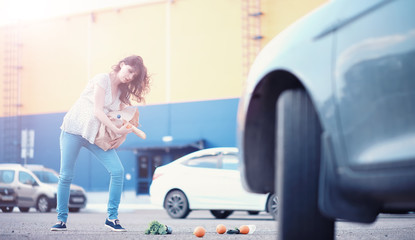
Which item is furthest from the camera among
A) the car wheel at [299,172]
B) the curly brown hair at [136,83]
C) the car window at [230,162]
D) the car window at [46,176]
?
the car window at [46,176]

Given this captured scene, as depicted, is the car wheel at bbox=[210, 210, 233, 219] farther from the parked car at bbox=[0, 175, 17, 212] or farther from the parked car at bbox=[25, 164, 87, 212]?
the parked car at bbox=[0, 175, 17, 212]

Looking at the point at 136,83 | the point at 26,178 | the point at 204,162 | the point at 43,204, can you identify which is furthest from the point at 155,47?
the point at 136,83

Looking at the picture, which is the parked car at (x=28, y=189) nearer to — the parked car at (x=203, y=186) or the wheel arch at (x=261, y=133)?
the parked car at (x=203, y=186)

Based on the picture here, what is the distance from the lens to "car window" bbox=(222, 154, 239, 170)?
42.3ft

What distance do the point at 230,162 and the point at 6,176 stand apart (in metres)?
8.88

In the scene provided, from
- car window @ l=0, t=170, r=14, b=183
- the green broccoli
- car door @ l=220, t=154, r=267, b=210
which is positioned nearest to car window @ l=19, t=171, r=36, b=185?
car window @ l=0, t=170, r=14, b=183

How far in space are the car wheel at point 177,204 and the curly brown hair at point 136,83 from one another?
6.36m

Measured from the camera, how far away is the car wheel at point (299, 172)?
2549mm

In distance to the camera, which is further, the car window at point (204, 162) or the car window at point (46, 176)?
the car window at point (46, 176)

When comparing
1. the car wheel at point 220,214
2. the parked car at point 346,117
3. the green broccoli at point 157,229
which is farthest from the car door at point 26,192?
the parked car at point 346,117

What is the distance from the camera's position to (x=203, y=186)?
505 inches

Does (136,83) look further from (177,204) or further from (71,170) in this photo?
(177,204)

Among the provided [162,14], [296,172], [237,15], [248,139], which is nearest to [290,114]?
[296,172]

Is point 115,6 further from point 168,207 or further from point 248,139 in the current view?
point 248,139
